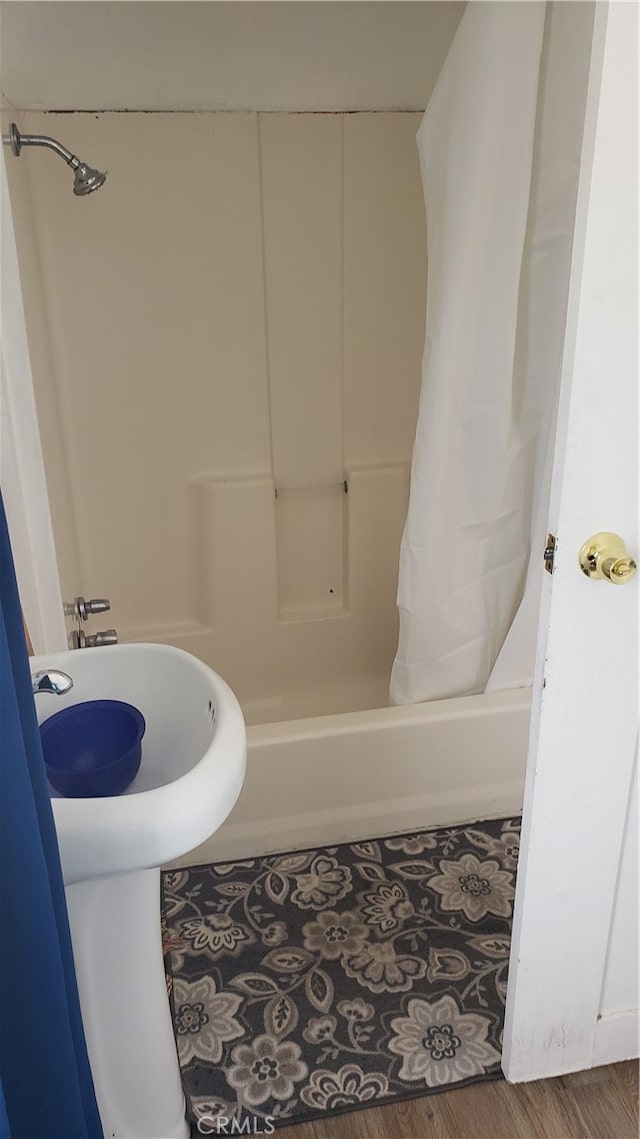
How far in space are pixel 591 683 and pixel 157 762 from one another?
65 centimetres

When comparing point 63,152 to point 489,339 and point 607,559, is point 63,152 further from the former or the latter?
point 607,559

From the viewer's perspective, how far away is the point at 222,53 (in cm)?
188

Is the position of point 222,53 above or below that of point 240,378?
above

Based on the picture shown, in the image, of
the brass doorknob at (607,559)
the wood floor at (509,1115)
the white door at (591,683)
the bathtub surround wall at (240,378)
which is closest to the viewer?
the white door at (591,683)

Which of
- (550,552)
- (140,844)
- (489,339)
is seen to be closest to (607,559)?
(550,552)

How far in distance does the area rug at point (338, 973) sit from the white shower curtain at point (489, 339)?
404 mm

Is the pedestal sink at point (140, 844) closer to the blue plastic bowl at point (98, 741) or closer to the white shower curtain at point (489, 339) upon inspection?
the blue plastic bowl at point (98, 741)

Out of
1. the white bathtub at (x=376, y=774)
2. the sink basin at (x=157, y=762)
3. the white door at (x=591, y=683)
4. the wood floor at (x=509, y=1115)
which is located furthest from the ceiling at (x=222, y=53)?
the wood floor at (x=509, y=1115)

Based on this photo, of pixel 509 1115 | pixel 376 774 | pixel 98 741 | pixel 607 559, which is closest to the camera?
pixel 607 559

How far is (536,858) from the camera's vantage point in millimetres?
1238

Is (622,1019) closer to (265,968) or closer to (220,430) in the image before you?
(265,968)

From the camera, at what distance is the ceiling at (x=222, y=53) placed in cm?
174

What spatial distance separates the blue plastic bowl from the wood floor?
0.69 meters

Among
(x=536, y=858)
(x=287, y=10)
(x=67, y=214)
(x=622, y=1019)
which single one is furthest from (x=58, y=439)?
(x=622, y=1019)
